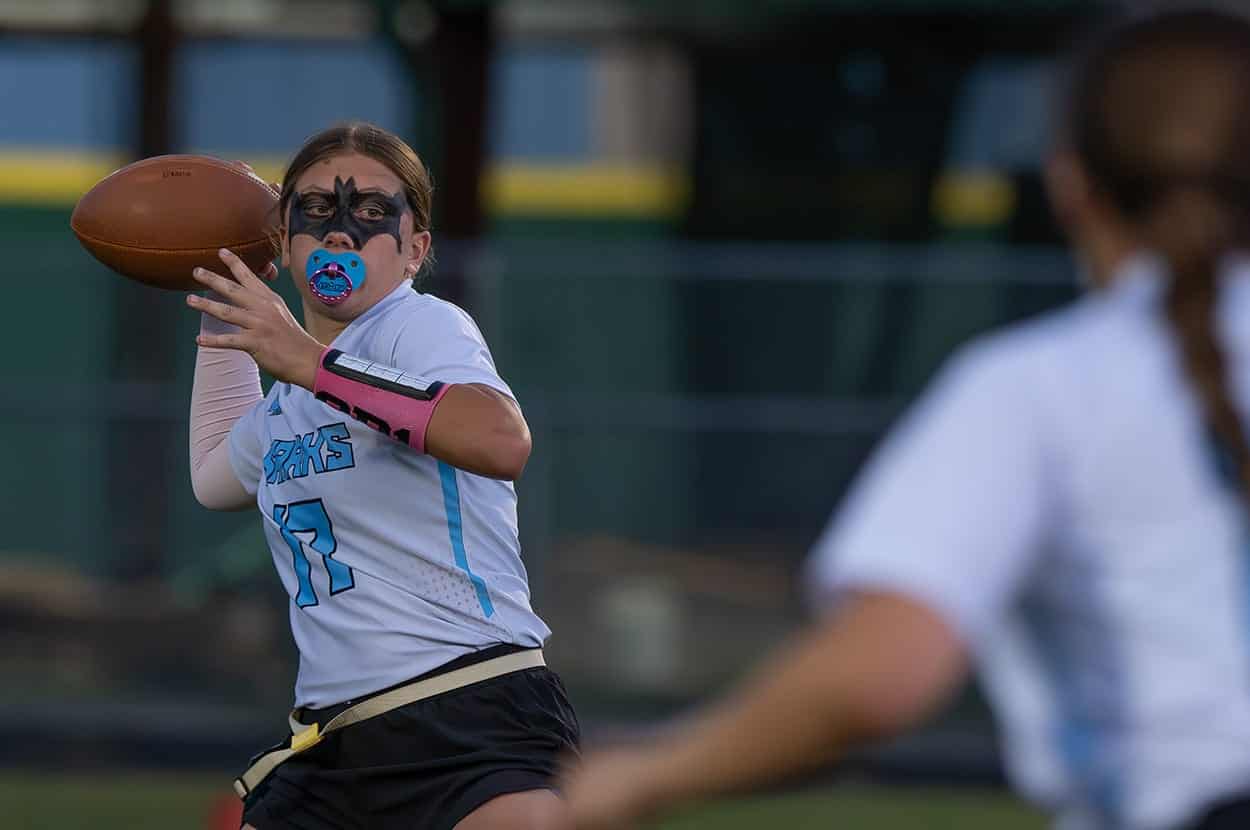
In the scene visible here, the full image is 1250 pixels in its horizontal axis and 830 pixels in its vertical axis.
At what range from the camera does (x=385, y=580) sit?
3.51 meters

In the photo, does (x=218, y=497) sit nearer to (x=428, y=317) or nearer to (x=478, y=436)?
(x=428, y=317)

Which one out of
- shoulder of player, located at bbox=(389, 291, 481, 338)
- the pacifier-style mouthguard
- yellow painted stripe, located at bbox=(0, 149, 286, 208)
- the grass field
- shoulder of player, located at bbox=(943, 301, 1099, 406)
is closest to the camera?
shoulder of player, located at bbox=(943, 301, 1099, 406)

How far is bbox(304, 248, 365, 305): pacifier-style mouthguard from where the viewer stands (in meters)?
3.58

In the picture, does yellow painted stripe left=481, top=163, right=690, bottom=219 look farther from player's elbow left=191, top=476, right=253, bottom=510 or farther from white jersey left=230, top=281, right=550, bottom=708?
white jersey left=230, top=281, right=550, bottom=708

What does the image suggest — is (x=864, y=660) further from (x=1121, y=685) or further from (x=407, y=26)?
(x=407, y=26)

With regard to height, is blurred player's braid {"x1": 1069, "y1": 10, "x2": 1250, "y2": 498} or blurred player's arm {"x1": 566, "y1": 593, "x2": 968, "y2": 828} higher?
blurred player's braid {"x1": 1069, "y1": 10, "x2": 1250, "y2": 498}

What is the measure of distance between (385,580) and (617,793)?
191cm

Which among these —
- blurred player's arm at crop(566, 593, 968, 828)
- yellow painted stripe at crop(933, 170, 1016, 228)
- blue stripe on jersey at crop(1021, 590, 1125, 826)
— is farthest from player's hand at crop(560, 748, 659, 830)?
yellow painted stripe at crop(933, 170, 1016, 228)

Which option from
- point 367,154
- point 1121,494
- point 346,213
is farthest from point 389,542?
point 1121,494

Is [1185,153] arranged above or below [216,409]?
above

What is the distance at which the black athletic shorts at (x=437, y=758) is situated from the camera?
3.48m

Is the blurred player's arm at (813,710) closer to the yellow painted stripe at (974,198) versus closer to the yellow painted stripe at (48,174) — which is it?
the yellow painted stripe at (974,198)

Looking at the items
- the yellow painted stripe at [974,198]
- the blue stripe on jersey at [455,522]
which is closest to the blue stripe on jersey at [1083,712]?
the blue stripe on jersey at [455,522]

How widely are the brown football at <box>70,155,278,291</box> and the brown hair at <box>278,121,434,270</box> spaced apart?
283 millimetres
